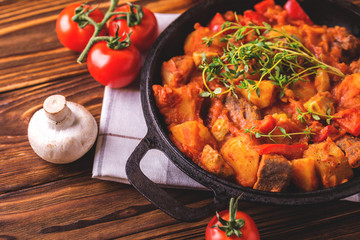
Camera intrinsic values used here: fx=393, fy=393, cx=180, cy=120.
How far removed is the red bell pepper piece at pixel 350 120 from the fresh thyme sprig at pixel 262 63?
0.30m

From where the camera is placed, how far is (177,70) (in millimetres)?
2789

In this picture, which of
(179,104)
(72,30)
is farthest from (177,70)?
(72,30)

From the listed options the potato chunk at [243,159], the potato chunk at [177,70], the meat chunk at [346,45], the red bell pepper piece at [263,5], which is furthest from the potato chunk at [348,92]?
the potato chunk at [177,70]

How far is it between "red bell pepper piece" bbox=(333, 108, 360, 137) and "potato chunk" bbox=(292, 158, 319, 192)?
0.37 m

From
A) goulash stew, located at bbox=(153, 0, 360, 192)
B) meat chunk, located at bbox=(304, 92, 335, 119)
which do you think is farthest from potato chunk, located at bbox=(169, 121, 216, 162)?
meat chunk, located at bbox=(304, 92, 335, 119)

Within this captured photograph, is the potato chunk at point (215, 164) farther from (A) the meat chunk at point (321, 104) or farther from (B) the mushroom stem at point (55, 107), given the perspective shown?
(B) the mushroom stem at point (55, 107)

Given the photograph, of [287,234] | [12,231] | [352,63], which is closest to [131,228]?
[12,231]

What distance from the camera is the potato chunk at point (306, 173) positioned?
2393 mm

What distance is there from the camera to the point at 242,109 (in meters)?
2.62

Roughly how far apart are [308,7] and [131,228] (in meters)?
2.27

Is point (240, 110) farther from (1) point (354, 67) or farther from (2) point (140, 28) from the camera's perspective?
(2) point (140, 28)

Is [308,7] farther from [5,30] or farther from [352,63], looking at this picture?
[5,30]

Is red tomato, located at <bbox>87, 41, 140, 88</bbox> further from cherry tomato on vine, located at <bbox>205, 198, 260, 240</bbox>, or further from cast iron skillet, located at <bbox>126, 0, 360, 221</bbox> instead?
cherry tomato on vine, located at <bbox>205, 198, 260, 240</bbox>

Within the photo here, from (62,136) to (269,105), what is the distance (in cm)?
145
